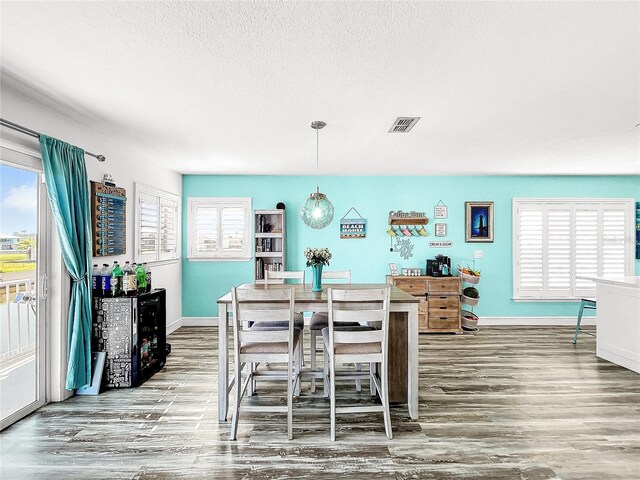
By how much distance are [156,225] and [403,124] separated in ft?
11.9

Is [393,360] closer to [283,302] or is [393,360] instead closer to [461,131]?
[283,302]

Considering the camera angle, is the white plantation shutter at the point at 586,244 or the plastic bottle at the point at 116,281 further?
the white plantation shutter at the point at 586,244

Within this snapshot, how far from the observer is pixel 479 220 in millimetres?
5977

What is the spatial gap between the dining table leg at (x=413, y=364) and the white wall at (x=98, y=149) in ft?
10.0

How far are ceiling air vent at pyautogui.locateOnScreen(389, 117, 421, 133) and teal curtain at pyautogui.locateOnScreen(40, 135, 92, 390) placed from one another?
9.69 ft

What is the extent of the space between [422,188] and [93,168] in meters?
4.78

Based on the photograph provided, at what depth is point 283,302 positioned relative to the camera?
2826 millimetres

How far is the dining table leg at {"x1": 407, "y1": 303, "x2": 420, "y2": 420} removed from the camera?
9.12 ft

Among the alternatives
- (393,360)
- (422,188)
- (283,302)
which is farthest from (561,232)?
(283,302)

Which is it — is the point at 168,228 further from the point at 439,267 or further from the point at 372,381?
the point at 439,267

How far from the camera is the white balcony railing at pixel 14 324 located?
3844 mm

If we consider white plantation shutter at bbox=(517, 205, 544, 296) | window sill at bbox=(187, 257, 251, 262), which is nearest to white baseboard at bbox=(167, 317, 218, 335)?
window sill at bbox=(187, 257, 251, 262)

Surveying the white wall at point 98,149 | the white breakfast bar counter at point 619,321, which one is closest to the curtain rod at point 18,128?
the white wall at point 98,149

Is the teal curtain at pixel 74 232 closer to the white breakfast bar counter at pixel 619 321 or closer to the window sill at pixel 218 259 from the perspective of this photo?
the window sill at pixel 218 259
